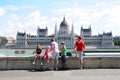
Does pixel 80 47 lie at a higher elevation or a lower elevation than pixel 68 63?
higher

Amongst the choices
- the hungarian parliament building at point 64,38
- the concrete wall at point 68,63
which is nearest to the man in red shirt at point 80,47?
the concrete wall at point 68,63

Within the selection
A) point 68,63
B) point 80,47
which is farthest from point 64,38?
point 80,47

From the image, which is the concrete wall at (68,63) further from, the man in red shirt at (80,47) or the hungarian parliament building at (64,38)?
the hungarian parliament building at (64,38)

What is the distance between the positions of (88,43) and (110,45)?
12.7m

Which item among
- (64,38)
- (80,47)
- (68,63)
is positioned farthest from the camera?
(64,38)

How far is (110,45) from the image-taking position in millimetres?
176875

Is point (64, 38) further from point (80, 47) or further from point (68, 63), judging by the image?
point (80, 47)

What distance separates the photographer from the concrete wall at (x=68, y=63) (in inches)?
606

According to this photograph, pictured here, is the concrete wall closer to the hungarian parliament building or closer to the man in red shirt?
the man in red shirt

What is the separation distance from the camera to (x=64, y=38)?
176625 millimetres

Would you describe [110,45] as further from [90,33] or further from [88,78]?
[88,78]

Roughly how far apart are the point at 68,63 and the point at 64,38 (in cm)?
16118

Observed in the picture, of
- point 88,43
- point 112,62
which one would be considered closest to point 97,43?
point 88,43

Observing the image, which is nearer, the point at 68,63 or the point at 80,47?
the point at 80,47
